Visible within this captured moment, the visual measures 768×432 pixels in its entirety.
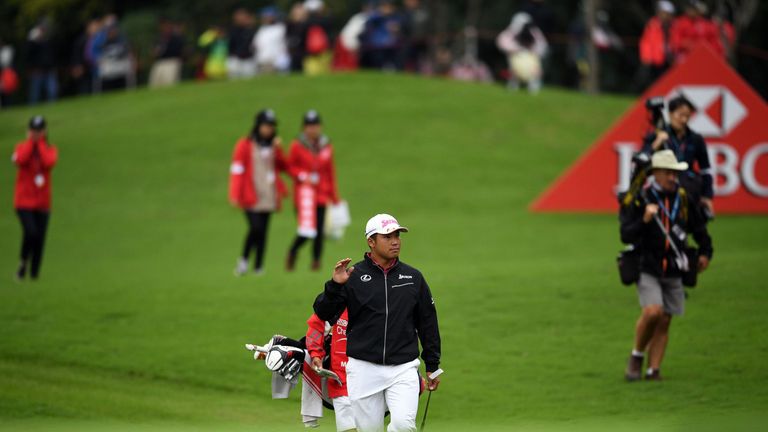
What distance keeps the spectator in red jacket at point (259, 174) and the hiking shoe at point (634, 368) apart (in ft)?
24.3

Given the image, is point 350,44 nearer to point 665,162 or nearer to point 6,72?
point 6,72

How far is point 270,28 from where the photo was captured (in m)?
41.9

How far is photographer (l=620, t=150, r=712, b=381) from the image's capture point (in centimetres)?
Answer: 1404

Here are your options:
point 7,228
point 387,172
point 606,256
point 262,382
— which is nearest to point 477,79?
point 387,172

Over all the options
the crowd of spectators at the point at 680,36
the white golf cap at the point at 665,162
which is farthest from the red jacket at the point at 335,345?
the crowd of spectators at the point at 680,36

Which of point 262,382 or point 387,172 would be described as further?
point 387,172

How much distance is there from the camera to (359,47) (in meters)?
41.7

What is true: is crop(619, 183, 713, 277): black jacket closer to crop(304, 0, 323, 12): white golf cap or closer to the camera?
the camera

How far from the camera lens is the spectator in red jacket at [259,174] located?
20.9 meters

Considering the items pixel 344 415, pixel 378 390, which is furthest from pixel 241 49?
pixel 378 390

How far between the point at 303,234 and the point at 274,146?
139 centimetres

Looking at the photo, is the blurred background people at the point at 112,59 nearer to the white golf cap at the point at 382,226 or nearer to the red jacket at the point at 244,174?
the red jacket at the point at 244,174

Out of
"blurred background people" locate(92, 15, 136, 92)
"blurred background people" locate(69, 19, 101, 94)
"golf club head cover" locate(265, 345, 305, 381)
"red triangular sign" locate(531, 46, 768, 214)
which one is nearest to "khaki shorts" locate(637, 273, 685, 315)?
"golf club head cover" locate(265, 345, 305, 381)

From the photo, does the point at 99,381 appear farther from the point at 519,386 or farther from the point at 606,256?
the point at 606,256
